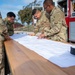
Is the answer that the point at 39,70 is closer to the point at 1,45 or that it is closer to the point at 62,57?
the point at 62,57

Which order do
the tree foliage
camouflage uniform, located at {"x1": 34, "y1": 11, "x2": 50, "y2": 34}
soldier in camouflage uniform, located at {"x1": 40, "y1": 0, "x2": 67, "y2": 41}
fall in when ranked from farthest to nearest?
the tree foliage → camouflage uniform, located at {"x1": 34, "y1": 11, "x2": 50, "y2": 34} → soldier in camouflage uniform, located at {"x1": 40, "y1": 0, "x2": 67, "y2": 41}

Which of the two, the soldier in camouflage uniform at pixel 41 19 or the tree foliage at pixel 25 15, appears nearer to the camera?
the soldier in camouflage uniform at pixel 41 19

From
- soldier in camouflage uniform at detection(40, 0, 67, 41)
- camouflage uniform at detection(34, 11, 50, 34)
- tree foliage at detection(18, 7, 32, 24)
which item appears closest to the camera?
soldier in camouflage uniform at detection(40, 0, 67, 41)

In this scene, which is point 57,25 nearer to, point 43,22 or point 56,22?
point 56,22

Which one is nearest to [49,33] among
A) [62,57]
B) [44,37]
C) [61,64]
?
[44,37]

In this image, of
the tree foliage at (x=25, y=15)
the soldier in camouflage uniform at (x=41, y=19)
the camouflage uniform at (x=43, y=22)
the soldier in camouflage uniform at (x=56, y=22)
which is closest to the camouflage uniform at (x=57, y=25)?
the soldier in camouflage uniform at (x=56, y=22)

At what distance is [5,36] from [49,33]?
0.60 m

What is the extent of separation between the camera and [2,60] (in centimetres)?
265

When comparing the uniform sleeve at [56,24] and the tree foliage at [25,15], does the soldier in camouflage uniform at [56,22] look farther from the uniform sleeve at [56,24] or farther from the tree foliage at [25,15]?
the tree foliage at [25,15]

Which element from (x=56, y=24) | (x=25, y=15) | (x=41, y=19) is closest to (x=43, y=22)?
(x=41, y=19)

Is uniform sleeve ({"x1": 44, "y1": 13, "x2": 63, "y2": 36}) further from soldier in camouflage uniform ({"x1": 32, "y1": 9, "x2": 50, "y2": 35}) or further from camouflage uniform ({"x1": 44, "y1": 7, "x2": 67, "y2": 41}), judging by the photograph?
soldier in camouflage uniform ({"x1": 32, "y1": 9, "x2": 50, "y2": 35})

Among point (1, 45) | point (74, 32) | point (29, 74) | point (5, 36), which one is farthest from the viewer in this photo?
point (74, 32)

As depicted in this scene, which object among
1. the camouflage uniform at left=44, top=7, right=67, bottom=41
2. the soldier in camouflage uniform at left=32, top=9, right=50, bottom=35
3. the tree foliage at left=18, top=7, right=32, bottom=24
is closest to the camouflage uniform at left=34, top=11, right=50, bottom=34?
the soldier in camouflage uniform at left=32, top=9, right=50, bottom=35

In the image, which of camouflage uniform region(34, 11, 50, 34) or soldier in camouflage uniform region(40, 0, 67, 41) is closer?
soldier in camouflage uniform region(40, 0, 67, 41)
